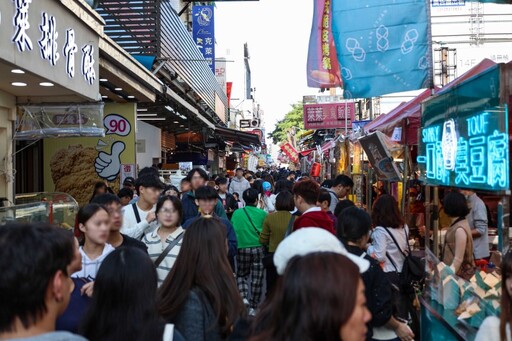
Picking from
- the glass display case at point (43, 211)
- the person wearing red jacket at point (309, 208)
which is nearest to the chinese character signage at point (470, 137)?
the person wearing red jacket at point (309, 208)

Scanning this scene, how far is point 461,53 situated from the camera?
20828 mm

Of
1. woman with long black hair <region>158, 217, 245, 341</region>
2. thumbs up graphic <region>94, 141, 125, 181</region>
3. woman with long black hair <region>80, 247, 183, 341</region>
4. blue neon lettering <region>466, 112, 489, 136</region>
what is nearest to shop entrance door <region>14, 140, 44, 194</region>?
thumbs up graphic <region>94, 141, 125, 181</region>

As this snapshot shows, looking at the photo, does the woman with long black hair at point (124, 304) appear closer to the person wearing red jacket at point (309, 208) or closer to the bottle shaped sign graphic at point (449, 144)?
the bottle shaped sign graphic at point (449, 144)

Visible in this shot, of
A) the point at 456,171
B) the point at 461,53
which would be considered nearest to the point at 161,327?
the point at 456,171

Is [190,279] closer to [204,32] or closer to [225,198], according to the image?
[225,198]

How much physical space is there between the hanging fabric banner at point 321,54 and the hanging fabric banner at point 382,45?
128 inches

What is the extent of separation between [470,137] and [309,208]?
281 cm

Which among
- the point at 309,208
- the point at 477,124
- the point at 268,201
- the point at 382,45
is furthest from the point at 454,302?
the point at 268,201

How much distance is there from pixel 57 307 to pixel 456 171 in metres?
3.41

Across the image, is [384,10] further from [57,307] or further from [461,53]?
[461,53]

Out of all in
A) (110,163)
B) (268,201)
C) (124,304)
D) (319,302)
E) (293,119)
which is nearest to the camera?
(319,302)

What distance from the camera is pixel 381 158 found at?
927cm

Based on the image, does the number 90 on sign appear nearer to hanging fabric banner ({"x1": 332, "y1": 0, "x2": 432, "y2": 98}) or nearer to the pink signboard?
hanging fabric banner ({"x1": 332, "y1": 0, "x2": 432, "y2": 98})

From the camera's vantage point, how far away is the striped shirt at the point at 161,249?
15.2 feet
